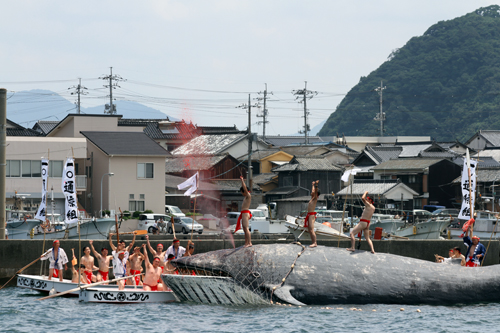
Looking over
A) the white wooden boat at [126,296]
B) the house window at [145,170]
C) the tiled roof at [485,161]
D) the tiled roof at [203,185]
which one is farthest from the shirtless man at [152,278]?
the tiled roof at [485,161]

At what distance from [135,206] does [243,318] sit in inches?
1522

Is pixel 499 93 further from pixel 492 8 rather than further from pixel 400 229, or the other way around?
pixel 400 229

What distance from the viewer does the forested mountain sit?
13038 centimetres

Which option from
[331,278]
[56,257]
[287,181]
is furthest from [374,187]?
[331,278]

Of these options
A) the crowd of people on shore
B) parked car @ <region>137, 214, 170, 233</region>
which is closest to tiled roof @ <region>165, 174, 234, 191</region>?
parked car @ <region>137, 214, 170, 233</region>

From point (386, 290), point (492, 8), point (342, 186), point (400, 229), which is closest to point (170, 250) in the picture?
point (386, 290)

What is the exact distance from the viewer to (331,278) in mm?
19625

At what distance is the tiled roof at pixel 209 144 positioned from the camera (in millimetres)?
79688

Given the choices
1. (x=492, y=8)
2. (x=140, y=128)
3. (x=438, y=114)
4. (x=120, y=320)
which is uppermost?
(x=492, y=8)

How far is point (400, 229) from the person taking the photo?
4250cm

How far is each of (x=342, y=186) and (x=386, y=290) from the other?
5328 cm

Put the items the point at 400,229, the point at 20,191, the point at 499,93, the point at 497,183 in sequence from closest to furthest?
1. the point at 400,229
2. the point at 20,191
3. the point at 497,183
4. the point at 499,93

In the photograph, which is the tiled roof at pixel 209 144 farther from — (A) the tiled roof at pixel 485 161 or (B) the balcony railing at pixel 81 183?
(A) the tiled roof at pixel 485 161

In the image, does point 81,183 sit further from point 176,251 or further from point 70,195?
point 176,251
